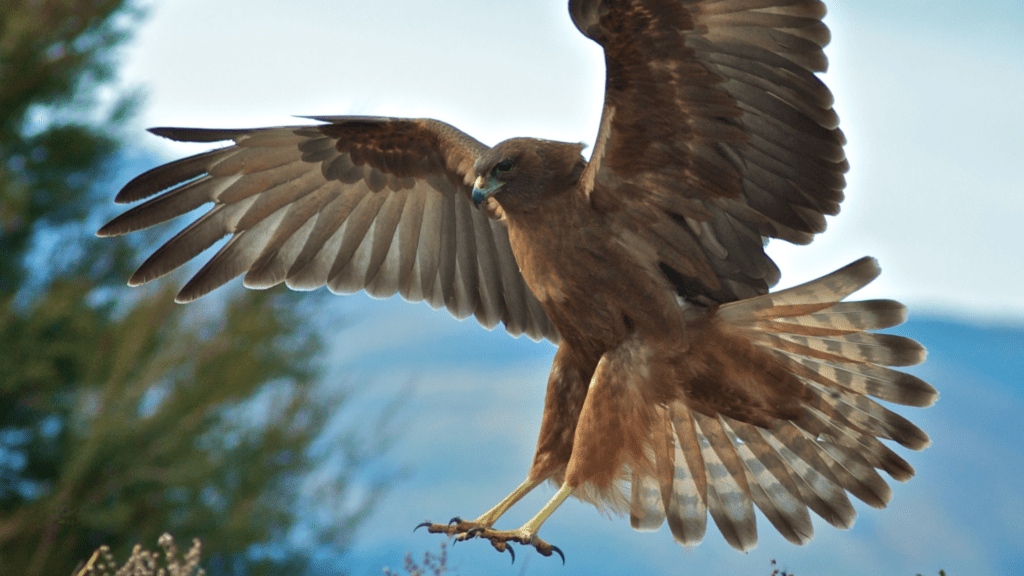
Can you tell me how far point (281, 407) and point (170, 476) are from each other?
241 centimetres

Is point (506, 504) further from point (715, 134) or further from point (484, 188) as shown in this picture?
point (715, 134)

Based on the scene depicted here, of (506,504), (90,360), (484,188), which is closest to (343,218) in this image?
(484,188)

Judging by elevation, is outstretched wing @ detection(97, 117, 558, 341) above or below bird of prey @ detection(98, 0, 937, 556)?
above

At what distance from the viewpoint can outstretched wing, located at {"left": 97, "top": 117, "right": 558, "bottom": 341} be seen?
3562mm

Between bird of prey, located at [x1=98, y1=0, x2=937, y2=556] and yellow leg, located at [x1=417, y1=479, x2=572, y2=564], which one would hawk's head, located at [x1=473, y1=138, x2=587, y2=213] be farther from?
yellow leg, located at [x1=417, y1=479, x2=572, y2=564]

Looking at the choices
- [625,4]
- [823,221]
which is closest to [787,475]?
[823,221]

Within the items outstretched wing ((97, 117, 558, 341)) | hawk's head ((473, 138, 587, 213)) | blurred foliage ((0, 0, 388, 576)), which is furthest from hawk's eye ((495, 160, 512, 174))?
blurred foliage ((0, 0, 388, 576))

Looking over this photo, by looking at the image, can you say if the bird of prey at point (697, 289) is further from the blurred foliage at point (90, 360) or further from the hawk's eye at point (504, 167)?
the blurred foliage at point (90, 360)

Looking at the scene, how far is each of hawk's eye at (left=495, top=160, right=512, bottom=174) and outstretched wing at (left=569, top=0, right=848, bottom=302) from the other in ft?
0.82

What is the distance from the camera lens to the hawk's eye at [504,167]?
2.82 metres

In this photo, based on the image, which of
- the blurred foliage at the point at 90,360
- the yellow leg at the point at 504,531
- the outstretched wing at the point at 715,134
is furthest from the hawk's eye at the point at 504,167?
the blurred foliage at the point at 90,360

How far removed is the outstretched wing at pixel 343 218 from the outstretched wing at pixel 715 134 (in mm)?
919

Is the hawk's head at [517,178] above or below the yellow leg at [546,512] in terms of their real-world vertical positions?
above

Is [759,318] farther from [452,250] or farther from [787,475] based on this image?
[452,250]
